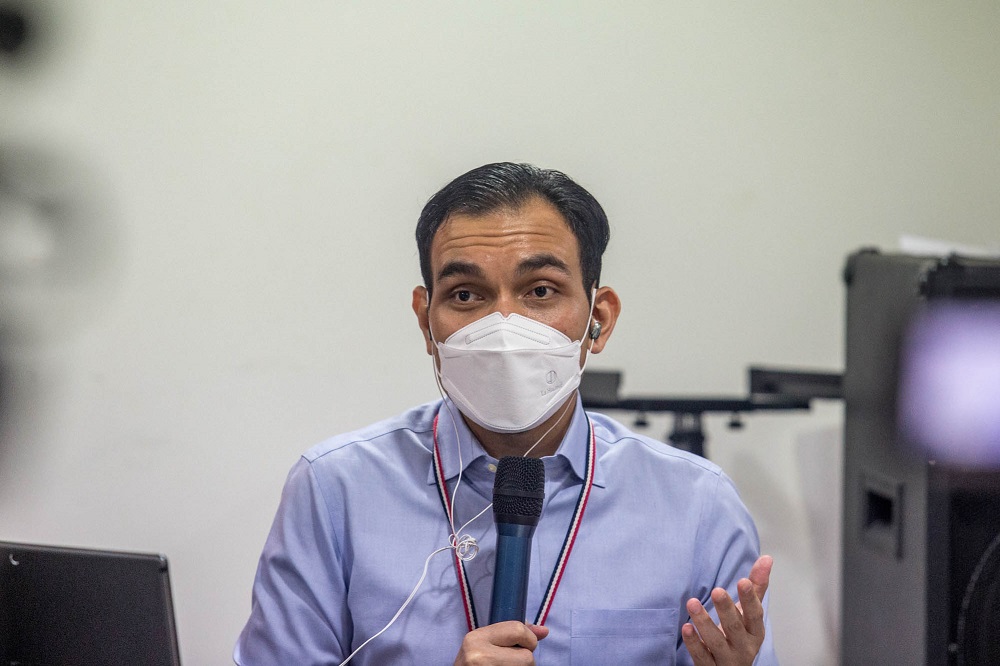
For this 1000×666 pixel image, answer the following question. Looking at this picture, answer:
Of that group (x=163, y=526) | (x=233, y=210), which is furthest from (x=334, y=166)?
(x=163, y=526)

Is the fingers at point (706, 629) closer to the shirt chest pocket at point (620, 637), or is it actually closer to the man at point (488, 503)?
the man at point (488, 503)

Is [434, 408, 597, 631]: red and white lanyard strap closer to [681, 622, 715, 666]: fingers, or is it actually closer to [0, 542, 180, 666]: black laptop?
[681, 622, 715, 666]: fingers

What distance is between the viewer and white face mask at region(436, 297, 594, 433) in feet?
4.72

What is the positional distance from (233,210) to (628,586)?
169cm

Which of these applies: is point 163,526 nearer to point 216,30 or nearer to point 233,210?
point 233,210

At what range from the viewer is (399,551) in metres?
1.48

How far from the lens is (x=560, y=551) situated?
1510mm

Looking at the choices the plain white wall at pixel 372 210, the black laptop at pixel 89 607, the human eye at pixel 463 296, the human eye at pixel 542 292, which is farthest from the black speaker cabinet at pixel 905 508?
the black laptop at pixel 89 607

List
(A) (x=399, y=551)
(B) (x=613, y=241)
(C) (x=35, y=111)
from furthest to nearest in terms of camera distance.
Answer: (B) (x=613, y=241), (C) (x=35, y=111), (A) (x=399, y=551)

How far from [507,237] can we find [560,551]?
1.58 ft

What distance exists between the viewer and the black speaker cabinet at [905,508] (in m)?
2.24

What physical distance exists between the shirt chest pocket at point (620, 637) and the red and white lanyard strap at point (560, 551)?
0.05m

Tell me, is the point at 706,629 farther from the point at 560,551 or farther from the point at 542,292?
the point at 542,292

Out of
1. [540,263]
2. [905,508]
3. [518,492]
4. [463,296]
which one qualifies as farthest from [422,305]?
[905,508]
